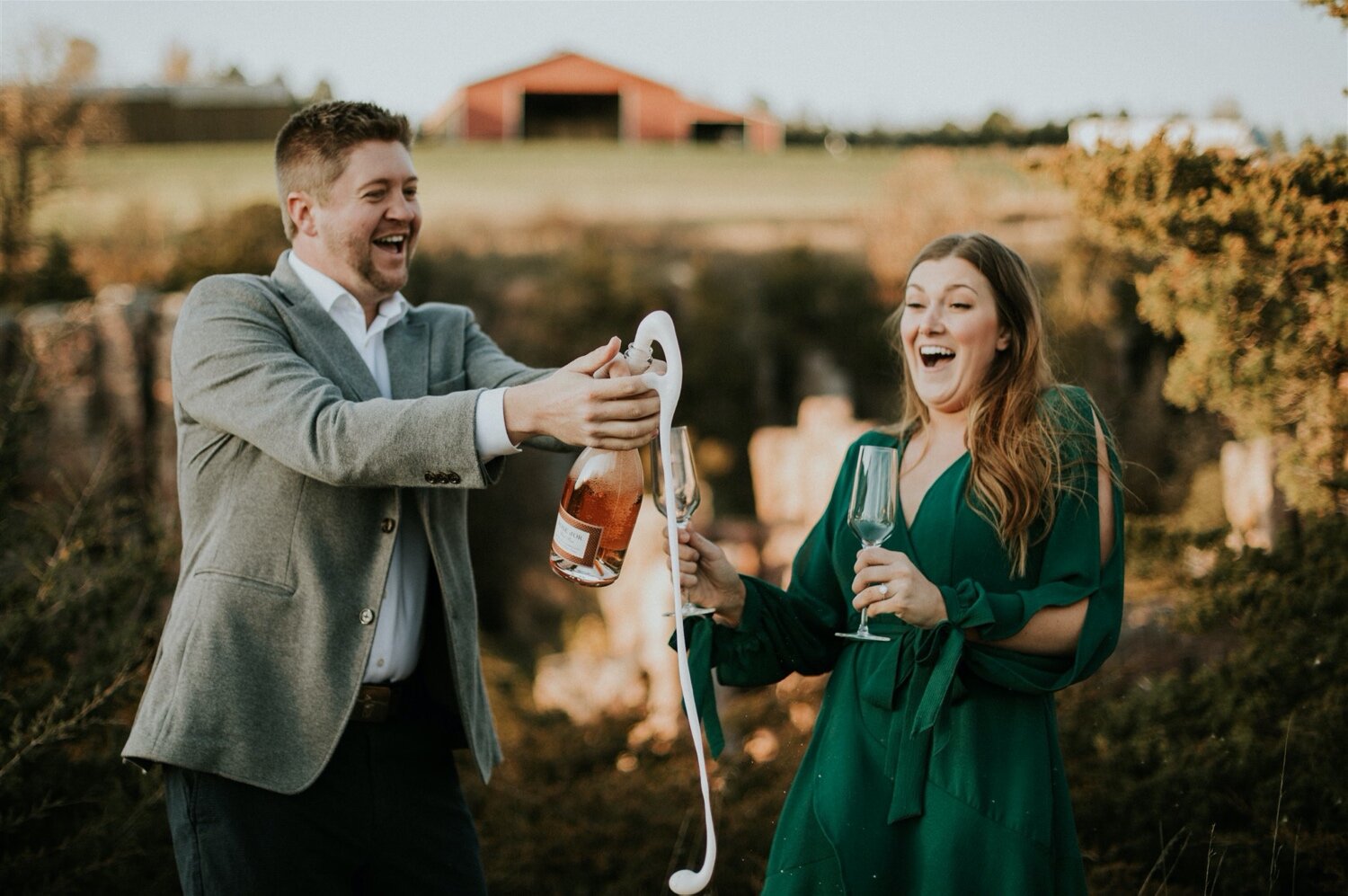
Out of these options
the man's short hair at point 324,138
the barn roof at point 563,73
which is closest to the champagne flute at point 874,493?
the man's short hair at point 324,138

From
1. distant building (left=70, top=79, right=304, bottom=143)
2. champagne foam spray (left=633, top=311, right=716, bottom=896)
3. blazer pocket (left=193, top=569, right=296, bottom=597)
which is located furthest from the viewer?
distant building (left=70, top=79, right=304, bottom=143)

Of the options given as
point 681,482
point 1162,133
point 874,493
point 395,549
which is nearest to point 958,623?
point 874,493

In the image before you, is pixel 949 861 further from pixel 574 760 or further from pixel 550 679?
pixel 550 679

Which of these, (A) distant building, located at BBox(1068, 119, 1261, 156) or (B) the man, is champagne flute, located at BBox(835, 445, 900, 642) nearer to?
(B) the man

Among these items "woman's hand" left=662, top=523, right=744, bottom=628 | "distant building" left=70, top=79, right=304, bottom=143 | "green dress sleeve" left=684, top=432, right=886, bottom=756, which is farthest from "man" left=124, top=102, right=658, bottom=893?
"distant building" left=70, top=79, right=304, bottom=143

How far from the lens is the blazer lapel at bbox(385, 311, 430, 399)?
317 centimetres

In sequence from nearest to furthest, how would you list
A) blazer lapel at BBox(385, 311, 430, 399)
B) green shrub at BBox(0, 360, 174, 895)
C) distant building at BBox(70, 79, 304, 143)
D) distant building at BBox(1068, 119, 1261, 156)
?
blazer lapel at BBox(385, 311, 430, 399) < green shrub at BBox(0, 360, 174, 895) < distant building at BBox(1068, 119, 1261, 156) < distant building at BBox(70, 79, 304, 143)

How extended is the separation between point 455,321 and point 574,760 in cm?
415

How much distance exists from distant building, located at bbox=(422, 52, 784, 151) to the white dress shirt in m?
33.1

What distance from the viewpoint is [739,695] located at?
8.64 m

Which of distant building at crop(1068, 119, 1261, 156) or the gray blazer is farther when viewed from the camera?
distant building at crop(1068, 119, 1261, 156)

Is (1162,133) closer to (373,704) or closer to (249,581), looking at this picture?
(373,704)

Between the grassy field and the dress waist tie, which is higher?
the grassy field

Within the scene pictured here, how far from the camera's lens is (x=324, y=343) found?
3018 millimetres
